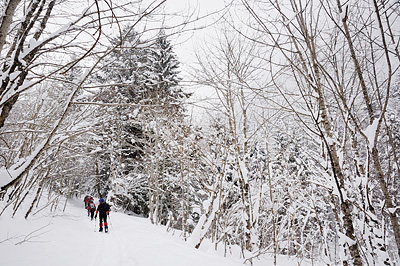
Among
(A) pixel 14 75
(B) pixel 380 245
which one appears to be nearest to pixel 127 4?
(A) pixel 14 75

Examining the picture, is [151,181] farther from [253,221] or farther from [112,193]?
[253,221]

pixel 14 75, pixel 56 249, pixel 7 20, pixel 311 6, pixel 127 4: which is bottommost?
pixel 56 249

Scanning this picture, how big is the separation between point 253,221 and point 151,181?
7.93 meters

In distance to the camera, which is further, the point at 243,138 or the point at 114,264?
the point at 243,138

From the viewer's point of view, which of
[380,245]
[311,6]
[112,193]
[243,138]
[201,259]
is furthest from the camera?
[112,193]

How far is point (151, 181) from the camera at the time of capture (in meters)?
11.3

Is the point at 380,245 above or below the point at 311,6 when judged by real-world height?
below

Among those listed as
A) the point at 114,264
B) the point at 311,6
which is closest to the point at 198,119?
the point at 114,264

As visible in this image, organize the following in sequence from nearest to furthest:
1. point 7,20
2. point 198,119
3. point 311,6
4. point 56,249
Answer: point 7,20, point 311,6, point 56,249, point 198,119

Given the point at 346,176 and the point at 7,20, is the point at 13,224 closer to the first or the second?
the point at 7,20

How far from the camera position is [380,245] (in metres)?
2.34

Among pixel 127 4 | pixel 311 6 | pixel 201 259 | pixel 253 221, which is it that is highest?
pixel 311 6

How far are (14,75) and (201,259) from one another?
282cm

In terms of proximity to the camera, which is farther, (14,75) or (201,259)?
(201,259)
